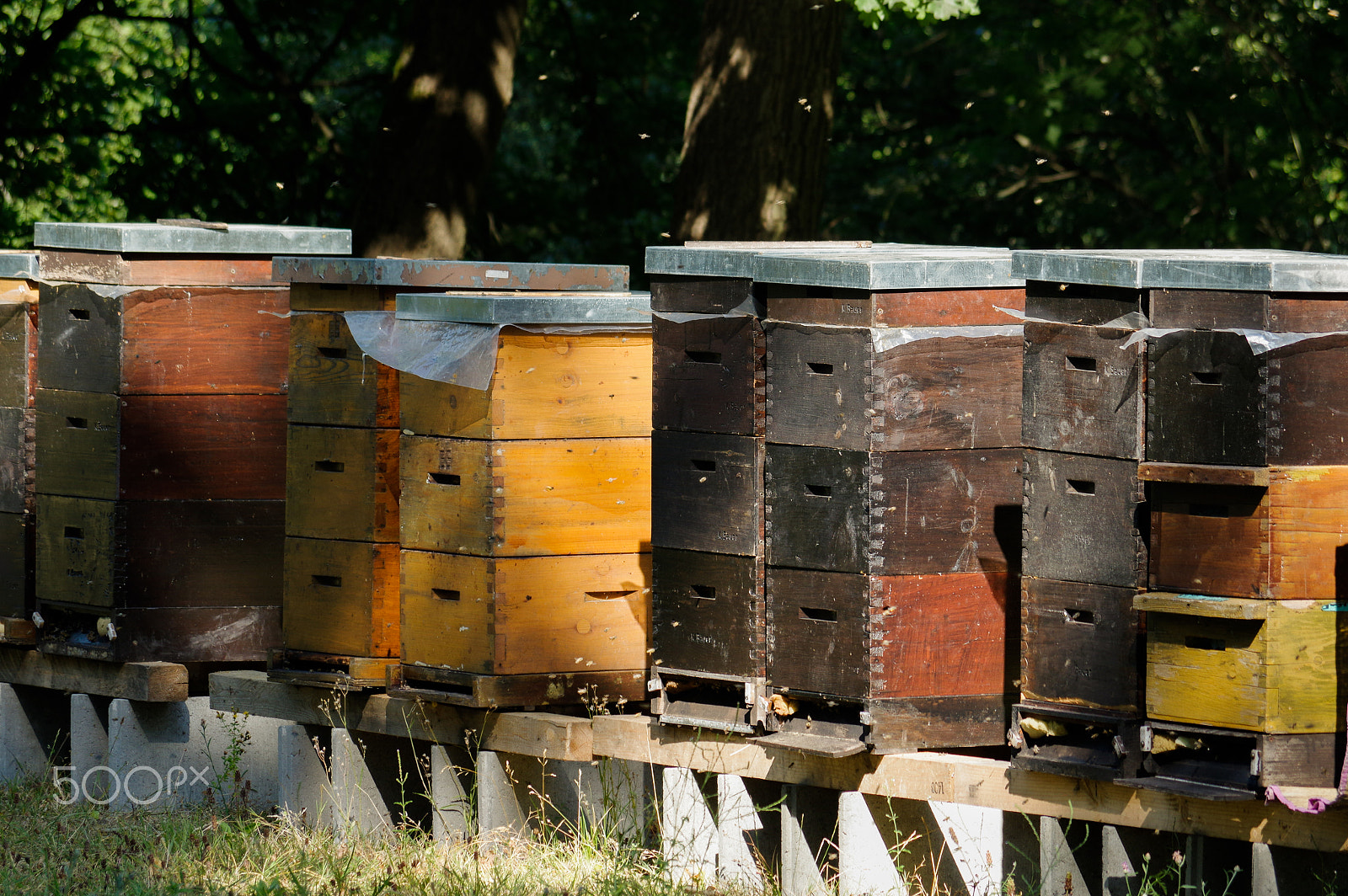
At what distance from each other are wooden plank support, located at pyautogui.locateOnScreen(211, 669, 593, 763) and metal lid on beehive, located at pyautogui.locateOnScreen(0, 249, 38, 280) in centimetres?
174

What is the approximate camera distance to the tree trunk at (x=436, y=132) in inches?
388

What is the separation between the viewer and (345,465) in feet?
17.5

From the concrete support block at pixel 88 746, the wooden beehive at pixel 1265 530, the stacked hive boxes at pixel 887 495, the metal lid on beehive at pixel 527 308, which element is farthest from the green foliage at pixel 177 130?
the wooden beehive at pixel 1265 530

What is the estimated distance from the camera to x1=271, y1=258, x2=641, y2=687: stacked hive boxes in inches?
208

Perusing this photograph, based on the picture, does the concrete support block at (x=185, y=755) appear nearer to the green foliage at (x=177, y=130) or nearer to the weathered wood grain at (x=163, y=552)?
the weathered wood grain at (x=163, y=552)

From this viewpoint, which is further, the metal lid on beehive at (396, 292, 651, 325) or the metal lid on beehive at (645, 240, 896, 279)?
the metal lid on beehive at (396, 292, 651, 325)

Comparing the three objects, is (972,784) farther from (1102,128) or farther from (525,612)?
(1102,128)

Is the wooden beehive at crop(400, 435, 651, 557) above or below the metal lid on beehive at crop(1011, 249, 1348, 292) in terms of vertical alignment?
below

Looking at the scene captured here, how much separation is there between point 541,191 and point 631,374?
10132 millimetres

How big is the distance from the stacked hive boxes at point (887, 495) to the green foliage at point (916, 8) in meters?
3.20

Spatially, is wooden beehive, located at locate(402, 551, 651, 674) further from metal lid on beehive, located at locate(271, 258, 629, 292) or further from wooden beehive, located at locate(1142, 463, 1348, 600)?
wooden beehive, located at locate(1142, 463, 1348, 600)

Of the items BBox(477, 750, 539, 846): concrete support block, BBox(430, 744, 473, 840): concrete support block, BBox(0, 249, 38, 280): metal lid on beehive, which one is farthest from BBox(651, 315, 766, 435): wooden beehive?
BBox(0, 249, 38, 280): metal lid on beehive

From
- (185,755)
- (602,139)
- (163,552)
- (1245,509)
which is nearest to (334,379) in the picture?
(163,552)

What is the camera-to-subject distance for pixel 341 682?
17.5ft
